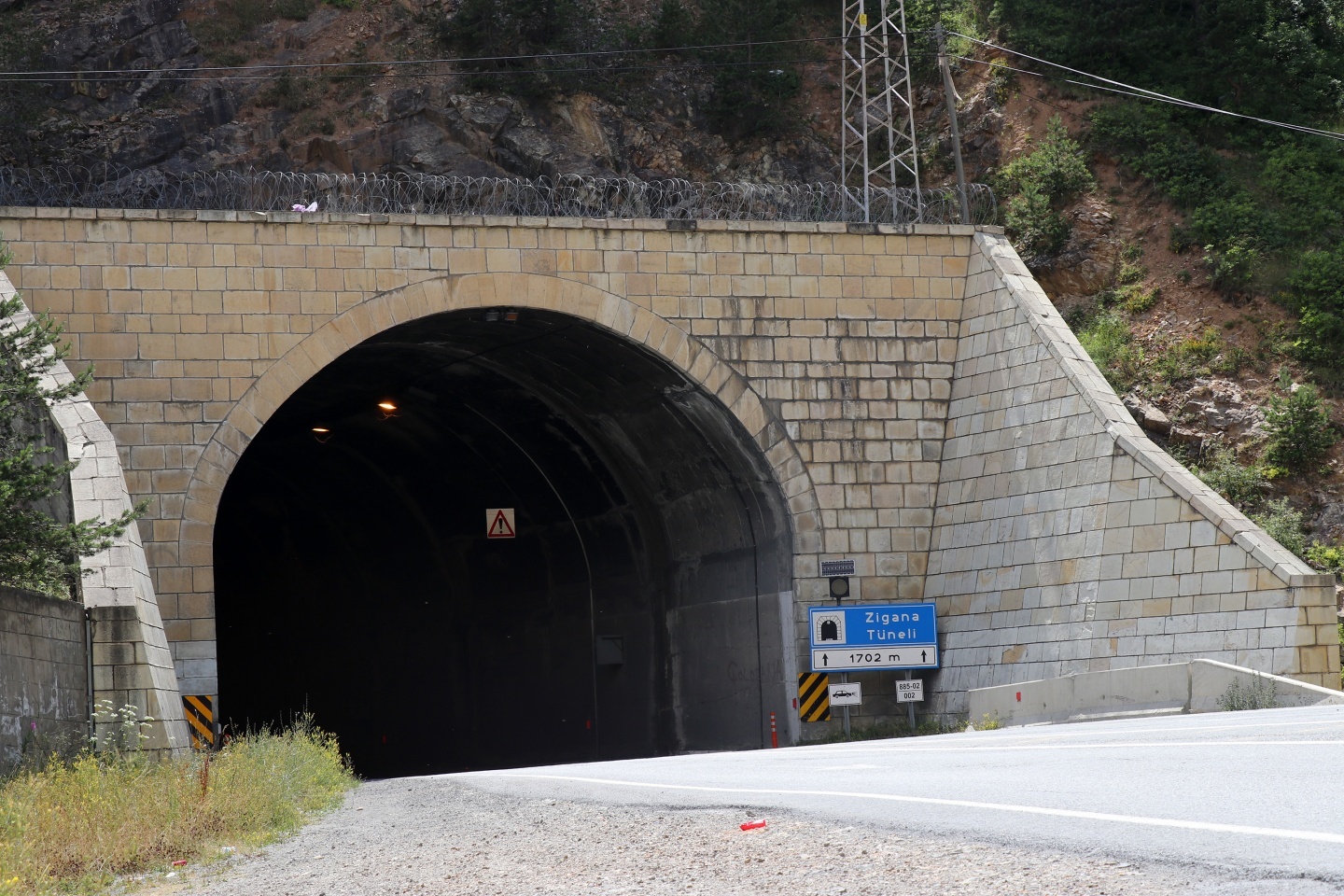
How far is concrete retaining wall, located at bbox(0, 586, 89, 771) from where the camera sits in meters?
12.4

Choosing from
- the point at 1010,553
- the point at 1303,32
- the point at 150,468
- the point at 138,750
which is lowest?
the point at 138,750

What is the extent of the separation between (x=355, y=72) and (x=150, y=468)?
21287 millimetres

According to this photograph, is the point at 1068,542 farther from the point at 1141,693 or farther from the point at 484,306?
the point at 484,306

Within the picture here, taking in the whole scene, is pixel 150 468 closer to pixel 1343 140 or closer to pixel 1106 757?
pixel 1106 757

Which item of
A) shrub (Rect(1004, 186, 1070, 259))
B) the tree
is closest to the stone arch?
the tree

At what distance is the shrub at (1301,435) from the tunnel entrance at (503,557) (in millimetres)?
10521

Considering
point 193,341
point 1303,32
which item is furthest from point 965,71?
point 193,341

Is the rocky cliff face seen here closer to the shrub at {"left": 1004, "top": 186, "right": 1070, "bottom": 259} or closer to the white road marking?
the shrub at {"left": 1004, "top": 186, "right": 1070, "bottom": 259}

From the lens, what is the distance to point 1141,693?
55.7ft

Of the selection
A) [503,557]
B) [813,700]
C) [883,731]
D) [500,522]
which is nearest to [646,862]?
[813,700]

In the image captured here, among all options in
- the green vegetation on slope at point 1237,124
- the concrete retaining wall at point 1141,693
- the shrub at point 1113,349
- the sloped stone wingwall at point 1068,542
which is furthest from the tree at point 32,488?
the green vegetation on slope at point 1237,124

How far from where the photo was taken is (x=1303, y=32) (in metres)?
36.3

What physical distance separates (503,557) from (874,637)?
11.4m

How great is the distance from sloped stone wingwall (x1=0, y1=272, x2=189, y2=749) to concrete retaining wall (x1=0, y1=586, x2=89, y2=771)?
1.11ft
